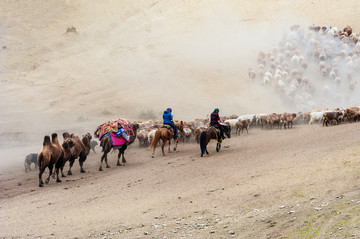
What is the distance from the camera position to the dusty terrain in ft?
28.7

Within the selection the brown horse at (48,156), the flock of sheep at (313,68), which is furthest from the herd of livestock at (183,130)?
the flock of sheep at (313,68)

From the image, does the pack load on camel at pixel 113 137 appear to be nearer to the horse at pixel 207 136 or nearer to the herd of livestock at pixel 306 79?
the horse at pixel 207 136

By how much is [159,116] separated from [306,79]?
11218 millimetres

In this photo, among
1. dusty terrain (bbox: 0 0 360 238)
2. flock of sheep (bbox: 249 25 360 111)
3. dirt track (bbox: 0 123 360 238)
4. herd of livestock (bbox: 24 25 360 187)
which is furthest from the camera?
flock of sheep (bbox: 249 25 360 111)

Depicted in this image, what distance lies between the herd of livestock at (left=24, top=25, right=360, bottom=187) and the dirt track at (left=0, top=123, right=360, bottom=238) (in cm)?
455

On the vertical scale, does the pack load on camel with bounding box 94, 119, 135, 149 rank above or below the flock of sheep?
below

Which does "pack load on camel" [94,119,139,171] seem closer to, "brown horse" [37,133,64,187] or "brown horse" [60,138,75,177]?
"brown horse" [60,138,75,177]

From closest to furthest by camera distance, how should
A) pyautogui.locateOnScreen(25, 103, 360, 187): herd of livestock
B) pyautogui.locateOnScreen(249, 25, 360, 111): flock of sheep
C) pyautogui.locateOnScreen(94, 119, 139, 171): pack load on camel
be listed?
pyautogui.locateOnScreen(25, 103, 360, 187): herd of livestock < pyautogui.locateOnScreen(94, 119, 139, 171): pack load on camel < pyautogui.locateOnScreen(249, 25, 360, 111): flock of sheep

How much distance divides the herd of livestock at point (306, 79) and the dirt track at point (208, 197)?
4.55 meters

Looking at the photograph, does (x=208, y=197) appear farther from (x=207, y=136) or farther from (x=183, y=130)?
(x=183, y=130)

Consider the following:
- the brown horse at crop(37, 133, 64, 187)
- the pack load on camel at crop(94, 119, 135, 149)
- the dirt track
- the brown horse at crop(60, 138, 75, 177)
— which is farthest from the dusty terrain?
the pack load on camel at crop(94, 119, 135, 149)

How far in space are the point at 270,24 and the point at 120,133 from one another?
3219cm

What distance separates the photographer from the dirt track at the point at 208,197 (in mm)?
7539

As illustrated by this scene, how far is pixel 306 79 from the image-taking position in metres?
31.8
